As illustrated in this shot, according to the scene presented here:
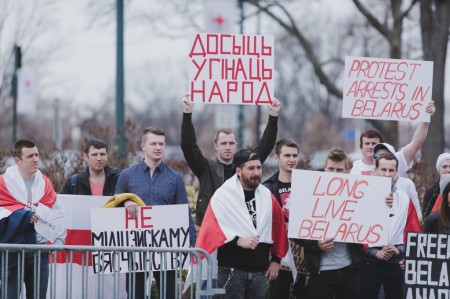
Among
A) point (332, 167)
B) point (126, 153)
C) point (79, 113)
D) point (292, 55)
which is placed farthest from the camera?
point (79, 113)

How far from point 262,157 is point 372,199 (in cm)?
148

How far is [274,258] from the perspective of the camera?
978 centimetres

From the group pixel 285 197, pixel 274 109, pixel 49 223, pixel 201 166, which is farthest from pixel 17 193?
pixel 274 109

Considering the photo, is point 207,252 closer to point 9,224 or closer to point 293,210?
point 293,210

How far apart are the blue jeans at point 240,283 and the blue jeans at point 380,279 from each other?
106 centimetres

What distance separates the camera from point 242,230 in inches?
375

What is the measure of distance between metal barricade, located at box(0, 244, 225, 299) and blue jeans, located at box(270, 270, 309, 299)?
0.76 meters

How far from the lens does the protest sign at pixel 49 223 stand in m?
10.0

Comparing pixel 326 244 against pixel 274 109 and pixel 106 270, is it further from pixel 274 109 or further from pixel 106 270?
pixel 106 270

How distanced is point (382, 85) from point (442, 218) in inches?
88.9

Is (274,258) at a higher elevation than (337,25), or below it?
below

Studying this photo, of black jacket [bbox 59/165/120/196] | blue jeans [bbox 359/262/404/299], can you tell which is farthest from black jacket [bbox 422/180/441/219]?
black jacket [bbox 59/165/120/196]

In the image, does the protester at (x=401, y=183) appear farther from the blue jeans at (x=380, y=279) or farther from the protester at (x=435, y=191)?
the blue jeans at (x=380, y=279)

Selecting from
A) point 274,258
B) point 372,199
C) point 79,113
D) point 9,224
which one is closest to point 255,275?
point 274,258
